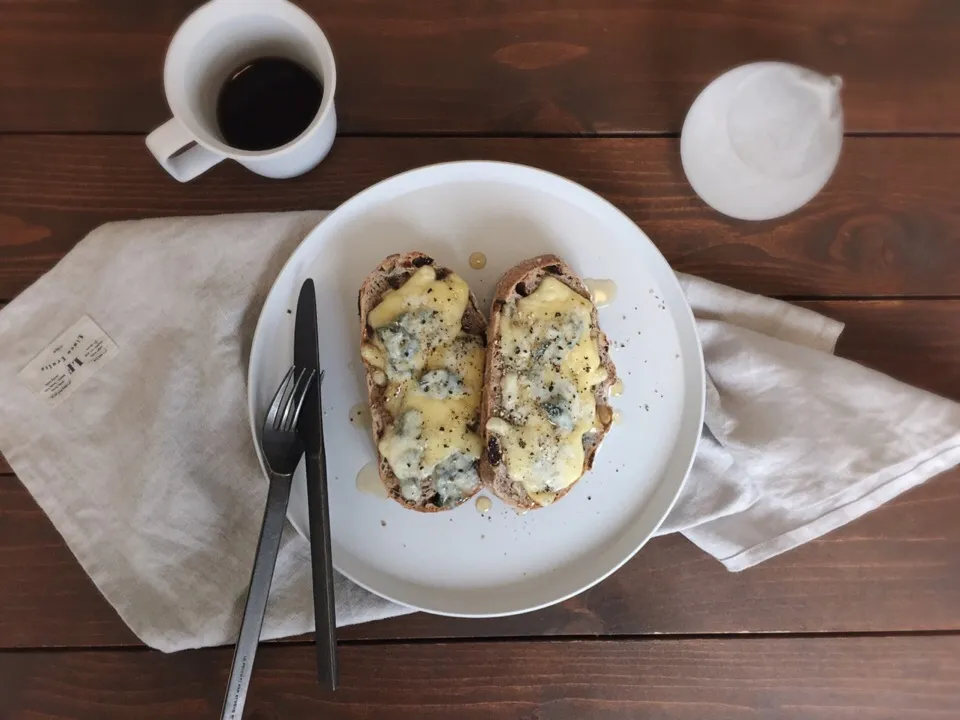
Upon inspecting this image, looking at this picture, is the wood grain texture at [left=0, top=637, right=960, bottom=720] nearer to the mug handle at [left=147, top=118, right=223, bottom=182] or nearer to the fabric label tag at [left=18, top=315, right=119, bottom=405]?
the fabric label tag at [left=18, top=315, right=119, bottom=405]

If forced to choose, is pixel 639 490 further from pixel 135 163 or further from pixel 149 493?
pixel 135 163

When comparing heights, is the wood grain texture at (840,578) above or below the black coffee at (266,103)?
below

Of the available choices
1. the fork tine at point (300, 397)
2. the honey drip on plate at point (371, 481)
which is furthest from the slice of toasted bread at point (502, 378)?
the fork tine at point (300, 397)

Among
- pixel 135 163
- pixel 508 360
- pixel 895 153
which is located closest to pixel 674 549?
pixel 508 360

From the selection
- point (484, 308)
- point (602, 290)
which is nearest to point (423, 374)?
point (484, 308)

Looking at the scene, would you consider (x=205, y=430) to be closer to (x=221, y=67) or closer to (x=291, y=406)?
(x=291, y=406)

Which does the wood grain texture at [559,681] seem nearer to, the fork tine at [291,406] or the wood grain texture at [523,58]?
the fork tine at [291,406]

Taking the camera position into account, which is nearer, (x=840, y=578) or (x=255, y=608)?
(x=255, y=608)
